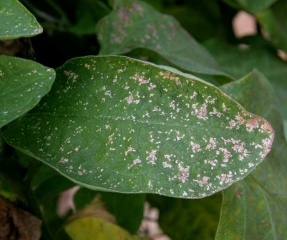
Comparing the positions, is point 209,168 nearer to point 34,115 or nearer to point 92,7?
point 34,115

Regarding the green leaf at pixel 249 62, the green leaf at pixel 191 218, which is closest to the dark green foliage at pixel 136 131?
the green leaf at pixel 191 218

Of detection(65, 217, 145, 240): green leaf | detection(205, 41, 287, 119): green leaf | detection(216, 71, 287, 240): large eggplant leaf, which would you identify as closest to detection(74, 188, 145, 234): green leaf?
detection(65, 217, 145, 240): green leaf

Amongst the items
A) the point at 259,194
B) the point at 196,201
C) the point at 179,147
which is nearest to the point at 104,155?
the point at 179,147

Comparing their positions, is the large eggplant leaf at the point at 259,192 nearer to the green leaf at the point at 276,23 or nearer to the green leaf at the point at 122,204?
the green leaf at the point at 122,204

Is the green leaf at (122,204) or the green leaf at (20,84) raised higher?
the green leaf at (20,84)

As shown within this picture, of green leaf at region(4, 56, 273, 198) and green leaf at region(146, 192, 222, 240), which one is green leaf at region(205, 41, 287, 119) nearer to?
green leaf at region(146, 192, 222, 240)

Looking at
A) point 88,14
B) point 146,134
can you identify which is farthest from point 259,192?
point 88,14

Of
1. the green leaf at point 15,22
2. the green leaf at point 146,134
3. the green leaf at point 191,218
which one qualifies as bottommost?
the green leaf at point 191,218
